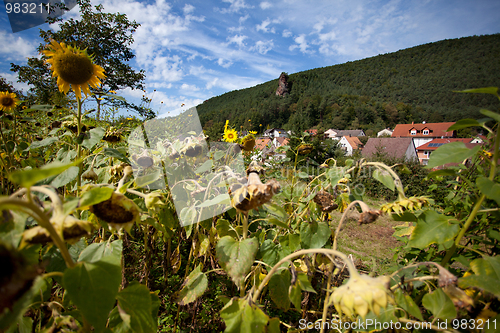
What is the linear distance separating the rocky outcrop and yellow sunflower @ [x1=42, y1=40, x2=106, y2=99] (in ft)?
253

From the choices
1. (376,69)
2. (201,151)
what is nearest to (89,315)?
(201,151)

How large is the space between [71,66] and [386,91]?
252 feet

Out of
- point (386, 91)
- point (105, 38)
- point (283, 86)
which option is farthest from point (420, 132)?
point (105, 38)

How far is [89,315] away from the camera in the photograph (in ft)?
1.43

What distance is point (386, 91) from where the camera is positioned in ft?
205

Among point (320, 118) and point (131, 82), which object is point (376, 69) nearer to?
point (320, 118)

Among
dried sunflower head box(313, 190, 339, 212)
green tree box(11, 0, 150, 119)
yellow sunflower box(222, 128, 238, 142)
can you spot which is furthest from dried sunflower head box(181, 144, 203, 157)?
green tree box(11, 0, 150, 119)

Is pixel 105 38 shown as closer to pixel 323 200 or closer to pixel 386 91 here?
pixel 323 200

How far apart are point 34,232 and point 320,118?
218 ft

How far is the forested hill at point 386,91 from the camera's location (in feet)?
163

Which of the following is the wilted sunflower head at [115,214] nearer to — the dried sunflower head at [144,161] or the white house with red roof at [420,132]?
the dried sunflower head at [144,161]

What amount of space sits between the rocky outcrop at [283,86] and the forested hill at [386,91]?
2.33 meters

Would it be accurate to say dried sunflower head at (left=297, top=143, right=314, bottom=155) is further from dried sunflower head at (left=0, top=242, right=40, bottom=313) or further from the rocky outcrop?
the rocky outcrop

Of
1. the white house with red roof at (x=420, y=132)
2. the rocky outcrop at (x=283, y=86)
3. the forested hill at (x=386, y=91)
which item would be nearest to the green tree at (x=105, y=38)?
the forested hill at (x=386, y=91)
